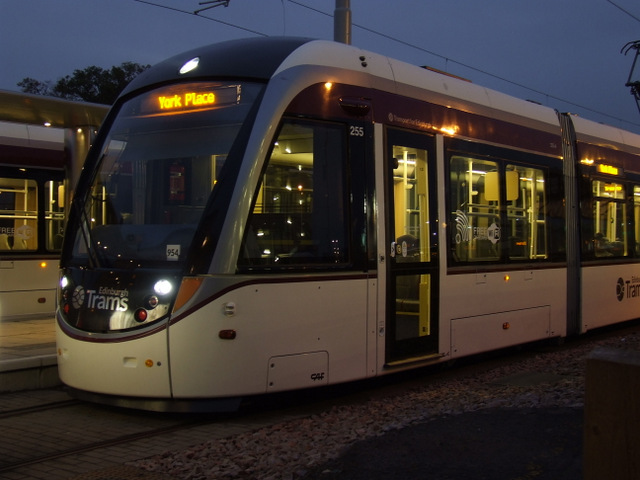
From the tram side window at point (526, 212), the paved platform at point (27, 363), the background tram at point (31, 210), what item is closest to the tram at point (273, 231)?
the tram side window at point (526, 212)

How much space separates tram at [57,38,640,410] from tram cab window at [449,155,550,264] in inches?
1.7

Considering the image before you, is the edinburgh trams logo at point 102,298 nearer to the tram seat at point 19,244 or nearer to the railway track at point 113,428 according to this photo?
the railway track at point 113,428

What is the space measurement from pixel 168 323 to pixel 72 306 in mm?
1269

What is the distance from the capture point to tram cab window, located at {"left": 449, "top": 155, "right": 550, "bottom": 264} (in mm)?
9312

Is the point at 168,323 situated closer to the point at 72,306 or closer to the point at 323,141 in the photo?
the point at 72,306

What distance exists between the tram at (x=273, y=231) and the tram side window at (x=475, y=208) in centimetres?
3

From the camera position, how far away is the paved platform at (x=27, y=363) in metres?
8.34

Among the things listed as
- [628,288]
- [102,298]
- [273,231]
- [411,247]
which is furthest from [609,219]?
[102,298]

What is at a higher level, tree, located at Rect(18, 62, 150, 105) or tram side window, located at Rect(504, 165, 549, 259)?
tree, located at Rect(18, 62, 150, 105)

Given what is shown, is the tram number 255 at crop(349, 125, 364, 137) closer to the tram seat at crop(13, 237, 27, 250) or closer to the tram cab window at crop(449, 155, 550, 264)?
the tram cab window at crop(449, 155, 550, 264)

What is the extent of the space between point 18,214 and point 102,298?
7.22 metres

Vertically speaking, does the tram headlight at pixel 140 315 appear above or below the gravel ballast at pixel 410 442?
above

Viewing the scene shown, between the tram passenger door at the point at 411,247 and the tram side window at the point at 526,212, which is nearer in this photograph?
the tram passenger door at the point at 411,247

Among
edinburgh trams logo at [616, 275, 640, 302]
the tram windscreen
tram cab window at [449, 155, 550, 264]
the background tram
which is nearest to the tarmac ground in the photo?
the tram windscreen
